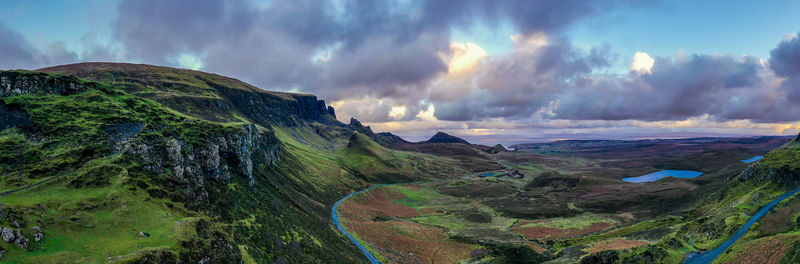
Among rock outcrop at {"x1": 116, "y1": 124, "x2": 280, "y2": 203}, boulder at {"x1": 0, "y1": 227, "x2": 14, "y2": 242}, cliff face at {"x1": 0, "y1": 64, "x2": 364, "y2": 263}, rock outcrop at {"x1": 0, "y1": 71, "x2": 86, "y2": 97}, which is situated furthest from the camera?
rock outcrop at {"x1": 0, "y1": 71, "x2": 86, "y2": 97}

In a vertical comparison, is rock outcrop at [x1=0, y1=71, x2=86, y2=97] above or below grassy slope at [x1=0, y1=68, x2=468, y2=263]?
above

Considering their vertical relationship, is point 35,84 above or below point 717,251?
above

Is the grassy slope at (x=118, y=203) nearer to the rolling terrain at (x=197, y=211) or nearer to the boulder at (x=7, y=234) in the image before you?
the rolling terrain at (x=197, y=211)

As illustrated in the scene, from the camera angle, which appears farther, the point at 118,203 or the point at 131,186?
the point at 131,186

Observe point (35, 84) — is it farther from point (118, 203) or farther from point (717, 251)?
point (717, 251)

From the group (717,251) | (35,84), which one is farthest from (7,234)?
(717,251)

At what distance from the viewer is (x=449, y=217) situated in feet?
446

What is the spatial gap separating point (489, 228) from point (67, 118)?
121252 millimetres

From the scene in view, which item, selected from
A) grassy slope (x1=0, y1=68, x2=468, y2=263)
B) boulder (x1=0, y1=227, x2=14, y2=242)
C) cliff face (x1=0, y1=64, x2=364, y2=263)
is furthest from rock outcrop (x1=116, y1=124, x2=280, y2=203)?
boulder (x1=0, y1=227, x2=14, y2=242)

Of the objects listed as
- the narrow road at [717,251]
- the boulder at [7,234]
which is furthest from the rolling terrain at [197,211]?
the narrow road at [717,251]

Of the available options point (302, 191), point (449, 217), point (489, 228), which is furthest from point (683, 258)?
point (302, 191)

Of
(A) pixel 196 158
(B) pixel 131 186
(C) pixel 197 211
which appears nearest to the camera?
(B) pixel 131 186

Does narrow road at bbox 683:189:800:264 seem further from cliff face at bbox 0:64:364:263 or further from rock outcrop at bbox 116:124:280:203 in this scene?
rock outcrop at bbox 116:124:280:203

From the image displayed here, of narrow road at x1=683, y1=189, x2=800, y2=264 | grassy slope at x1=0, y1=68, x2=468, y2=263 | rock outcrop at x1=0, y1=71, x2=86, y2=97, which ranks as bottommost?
narrow road at x1=683, y1=189, x2=800, y2=264
